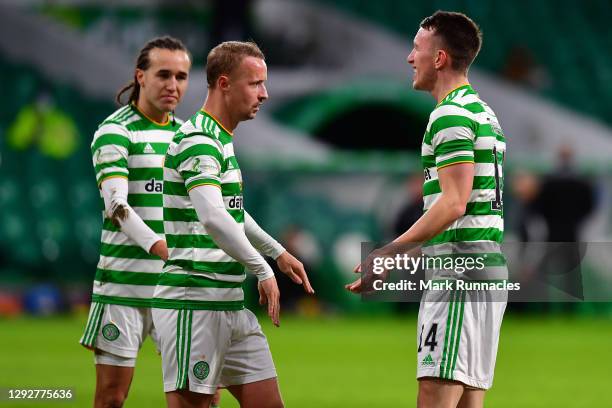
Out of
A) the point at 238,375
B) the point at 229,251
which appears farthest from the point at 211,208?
the point at 238,375

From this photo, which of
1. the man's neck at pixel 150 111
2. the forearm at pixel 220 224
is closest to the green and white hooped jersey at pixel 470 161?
the forearm at pixel 220 224

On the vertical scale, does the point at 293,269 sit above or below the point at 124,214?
below

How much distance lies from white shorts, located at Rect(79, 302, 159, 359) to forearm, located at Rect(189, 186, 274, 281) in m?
1.38

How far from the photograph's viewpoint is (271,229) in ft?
54.3

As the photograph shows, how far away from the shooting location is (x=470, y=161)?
15.3 feet

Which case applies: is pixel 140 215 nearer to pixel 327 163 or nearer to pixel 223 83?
pixel 223 83

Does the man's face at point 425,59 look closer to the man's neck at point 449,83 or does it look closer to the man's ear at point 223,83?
the man's neck at point 449,83

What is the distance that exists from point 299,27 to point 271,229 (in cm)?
678

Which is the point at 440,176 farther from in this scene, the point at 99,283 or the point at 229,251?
the point at 99,283

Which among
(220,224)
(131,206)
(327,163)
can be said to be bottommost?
(220,224)

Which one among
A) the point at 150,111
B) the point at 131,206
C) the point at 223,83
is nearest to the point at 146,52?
the point at 150,111

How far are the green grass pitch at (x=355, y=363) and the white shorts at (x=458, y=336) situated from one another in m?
3.82

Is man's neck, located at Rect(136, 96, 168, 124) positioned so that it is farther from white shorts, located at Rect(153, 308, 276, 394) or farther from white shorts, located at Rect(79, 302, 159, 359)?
white shorts, located at Rect(153, 308, 276, 394)

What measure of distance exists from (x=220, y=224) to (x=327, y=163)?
12216 mm
